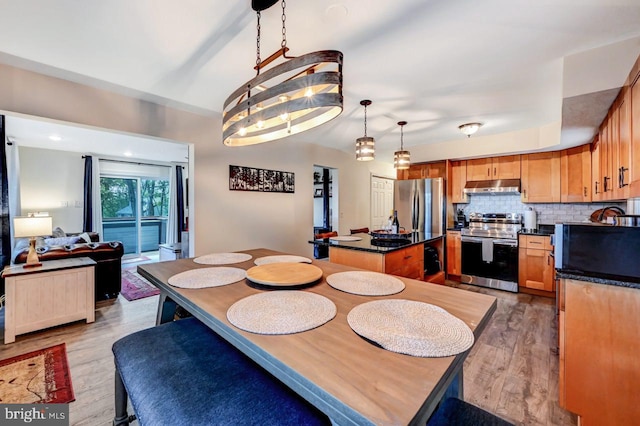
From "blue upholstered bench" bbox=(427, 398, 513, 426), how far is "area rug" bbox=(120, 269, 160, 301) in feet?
12.9

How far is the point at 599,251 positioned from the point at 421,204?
11.2 feet

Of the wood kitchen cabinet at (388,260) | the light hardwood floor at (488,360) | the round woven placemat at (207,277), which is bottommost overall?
the light hardwood floor at (488,360)

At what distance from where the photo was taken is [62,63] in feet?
6.78

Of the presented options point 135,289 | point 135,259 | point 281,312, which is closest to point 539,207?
point 281,312

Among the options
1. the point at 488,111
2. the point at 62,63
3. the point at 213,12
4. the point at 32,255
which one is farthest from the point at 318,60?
the point at 32,255

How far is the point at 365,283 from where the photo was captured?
52.9 inches

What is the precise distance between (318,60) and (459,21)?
110 cm

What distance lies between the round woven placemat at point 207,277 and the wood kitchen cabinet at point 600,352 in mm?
1879

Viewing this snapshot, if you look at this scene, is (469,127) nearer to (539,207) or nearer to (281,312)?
(539,207)

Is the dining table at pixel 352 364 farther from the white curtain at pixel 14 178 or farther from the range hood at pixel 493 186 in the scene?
the white curtain at pixel 14 178

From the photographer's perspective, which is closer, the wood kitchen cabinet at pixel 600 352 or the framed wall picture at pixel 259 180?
the wood kitchen cabinet at pixel 600 352

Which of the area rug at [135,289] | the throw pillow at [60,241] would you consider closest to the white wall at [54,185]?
the throw pillow at [60,241]

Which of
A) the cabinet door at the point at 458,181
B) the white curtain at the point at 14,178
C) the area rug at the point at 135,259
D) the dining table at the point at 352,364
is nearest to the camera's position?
the dining table at the point at 352,364

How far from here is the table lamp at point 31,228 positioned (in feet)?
8.00
